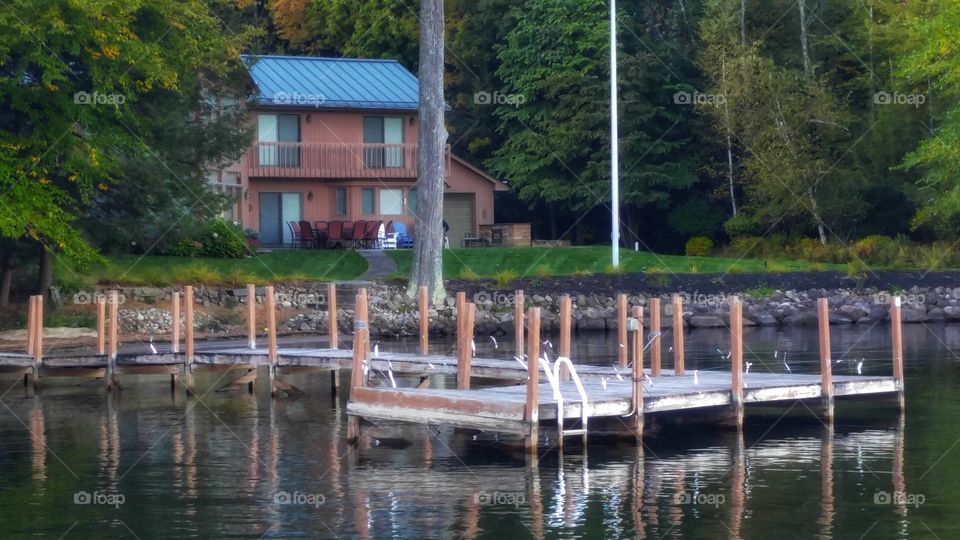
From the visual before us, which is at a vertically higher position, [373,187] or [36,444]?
[373,187]

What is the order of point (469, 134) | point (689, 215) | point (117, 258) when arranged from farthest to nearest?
point (469, 134)
point (689, 215)
point (117, 258)

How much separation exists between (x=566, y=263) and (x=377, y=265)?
6.35 meters

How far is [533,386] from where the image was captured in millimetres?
19281

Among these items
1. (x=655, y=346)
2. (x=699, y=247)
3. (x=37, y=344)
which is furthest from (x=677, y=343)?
(x=699, y=247)

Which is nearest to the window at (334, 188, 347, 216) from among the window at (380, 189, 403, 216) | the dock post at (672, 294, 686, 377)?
the window at (380, 189, 403, 216)

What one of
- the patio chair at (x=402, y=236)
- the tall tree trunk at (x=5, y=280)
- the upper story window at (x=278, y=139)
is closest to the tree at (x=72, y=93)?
the tall tree trunk at (x=5, y=280)

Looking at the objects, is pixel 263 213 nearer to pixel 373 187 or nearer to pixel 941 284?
pixel 373 187

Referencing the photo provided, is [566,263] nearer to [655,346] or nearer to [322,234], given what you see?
[322,234]

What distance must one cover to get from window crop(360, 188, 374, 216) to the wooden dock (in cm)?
2824

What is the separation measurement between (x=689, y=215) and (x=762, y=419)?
39.2m

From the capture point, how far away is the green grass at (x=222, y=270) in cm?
3997

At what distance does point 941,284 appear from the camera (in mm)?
48781

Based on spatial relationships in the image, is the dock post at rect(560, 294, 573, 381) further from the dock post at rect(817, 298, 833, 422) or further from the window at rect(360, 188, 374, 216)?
the window at rect(360, 188, 374, 216)

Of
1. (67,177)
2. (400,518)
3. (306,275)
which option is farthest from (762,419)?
(306,275)
